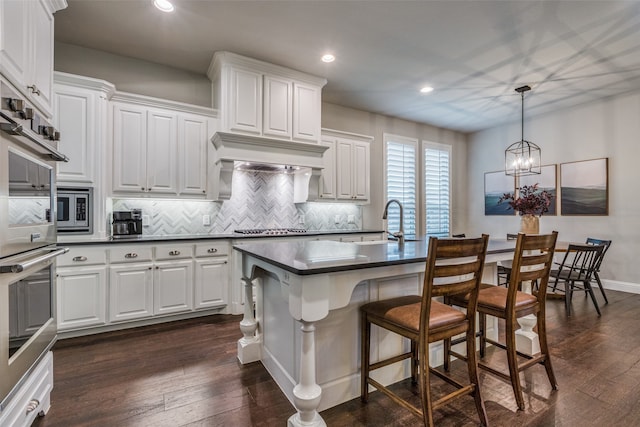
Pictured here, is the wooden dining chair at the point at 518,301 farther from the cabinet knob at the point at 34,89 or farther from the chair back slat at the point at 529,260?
the cabinet knob at the point at 34,89

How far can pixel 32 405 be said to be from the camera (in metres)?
1.53

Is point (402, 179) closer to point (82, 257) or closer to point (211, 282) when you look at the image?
point (211, 282)

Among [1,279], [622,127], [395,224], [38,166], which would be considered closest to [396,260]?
[1,279]

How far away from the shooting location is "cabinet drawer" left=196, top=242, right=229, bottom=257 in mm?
3371

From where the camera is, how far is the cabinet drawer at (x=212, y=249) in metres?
3.37

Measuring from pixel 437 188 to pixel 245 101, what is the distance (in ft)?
14.0

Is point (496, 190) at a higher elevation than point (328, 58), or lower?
lower

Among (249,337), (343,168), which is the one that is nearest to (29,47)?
(249,337)

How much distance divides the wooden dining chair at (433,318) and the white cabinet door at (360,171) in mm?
3046

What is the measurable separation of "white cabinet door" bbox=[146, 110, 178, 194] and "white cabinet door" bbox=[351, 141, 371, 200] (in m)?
2.58

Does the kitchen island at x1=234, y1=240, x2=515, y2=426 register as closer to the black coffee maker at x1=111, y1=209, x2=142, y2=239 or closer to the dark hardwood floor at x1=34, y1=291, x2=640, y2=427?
the dark hardwood floor at x1=34, y1=291, x2=640, y2=427

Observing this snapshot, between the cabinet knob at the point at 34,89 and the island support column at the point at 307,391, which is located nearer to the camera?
the island support column at the point at 307,391

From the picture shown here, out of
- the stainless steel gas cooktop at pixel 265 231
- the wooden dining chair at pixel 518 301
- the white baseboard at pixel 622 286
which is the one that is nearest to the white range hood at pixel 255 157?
the stainless steel gas cooktop at pixel 265 231

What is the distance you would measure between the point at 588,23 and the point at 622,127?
2596mm
